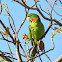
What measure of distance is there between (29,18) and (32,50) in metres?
1.47

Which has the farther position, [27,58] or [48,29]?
[48,29]

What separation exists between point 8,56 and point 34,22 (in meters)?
1.58

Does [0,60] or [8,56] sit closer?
[8,56]

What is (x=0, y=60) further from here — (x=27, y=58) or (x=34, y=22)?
(x=34, y=22)

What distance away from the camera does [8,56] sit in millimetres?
1997

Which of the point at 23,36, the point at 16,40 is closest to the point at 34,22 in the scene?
the point at 23,36

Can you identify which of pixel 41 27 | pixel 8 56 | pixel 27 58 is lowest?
pixel 27 58

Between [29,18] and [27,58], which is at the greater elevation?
[29,18]

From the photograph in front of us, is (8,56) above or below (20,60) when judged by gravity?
above

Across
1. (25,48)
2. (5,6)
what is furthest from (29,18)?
(25,48)

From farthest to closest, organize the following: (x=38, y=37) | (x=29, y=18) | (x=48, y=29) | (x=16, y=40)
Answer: (x=29, y=18), (x=38, y=37), (x=48, y=29), (x=16, y=40)

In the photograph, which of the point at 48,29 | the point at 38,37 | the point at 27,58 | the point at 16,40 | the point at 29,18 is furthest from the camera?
the point at 29,18

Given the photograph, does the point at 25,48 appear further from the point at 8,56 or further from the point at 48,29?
the point at 48,29

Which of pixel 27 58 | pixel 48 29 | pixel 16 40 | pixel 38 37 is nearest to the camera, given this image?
pixel 16 40
